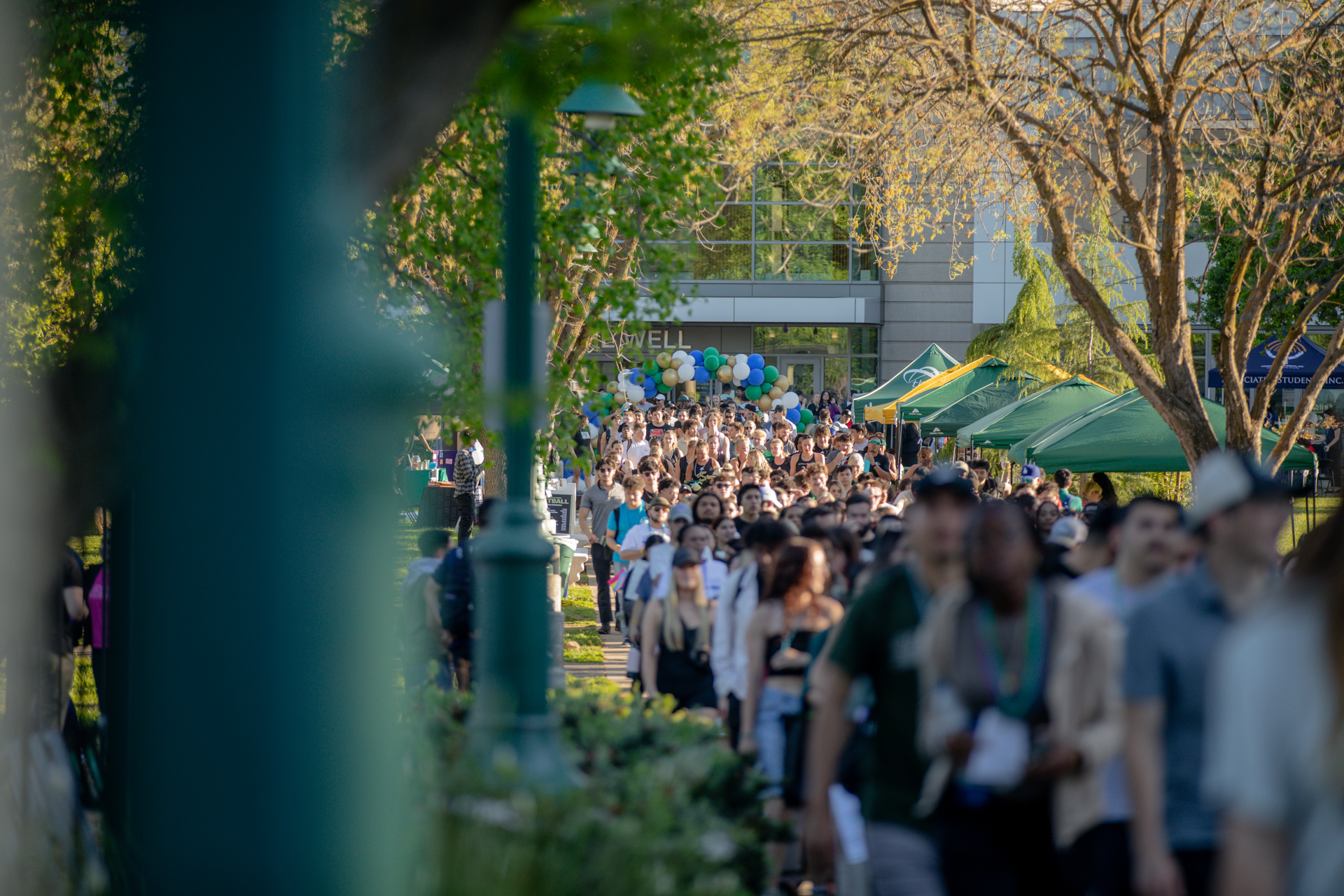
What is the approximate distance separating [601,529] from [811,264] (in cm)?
3420

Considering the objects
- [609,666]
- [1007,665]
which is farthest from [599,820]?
[609,666]

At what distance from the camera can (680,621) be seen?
312 inches

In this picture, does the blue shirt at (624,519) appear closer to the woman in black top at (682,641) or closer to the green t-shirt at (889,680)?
the woman in black top at (682,641)

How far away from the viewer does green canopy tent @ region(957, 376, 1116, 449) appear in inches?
767

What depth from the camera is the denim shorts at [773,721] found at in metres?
6.12

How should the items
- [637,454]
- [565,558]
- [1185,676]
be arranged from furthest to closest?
1. [637,454]
2. [565,558]
3. [1185,676]

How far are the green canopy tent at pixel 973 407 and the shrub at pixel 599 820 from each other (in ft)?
63.6

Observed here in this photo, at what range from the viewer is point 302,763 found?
83.1 inches

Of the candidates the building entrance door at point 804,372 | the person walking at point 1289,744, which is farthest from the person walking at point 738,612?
the building entrance door at point 804,372

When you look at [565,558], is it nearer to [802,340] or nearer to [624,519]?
[624,519]

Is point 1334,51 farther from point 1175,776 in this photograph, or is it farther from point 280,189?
point 280,189

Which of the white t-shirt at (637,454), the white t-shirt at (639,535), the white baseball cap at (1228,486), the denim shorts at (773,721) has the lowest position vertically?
the denim shorts at (773,721)

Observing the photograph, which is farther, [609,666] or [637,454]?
[637,454]

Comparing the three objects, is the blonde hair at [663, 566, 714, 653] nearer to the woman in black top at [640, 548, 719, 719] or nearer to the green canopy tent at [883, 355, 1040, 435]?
the woman in black top at [640, 548, 719, 719]
